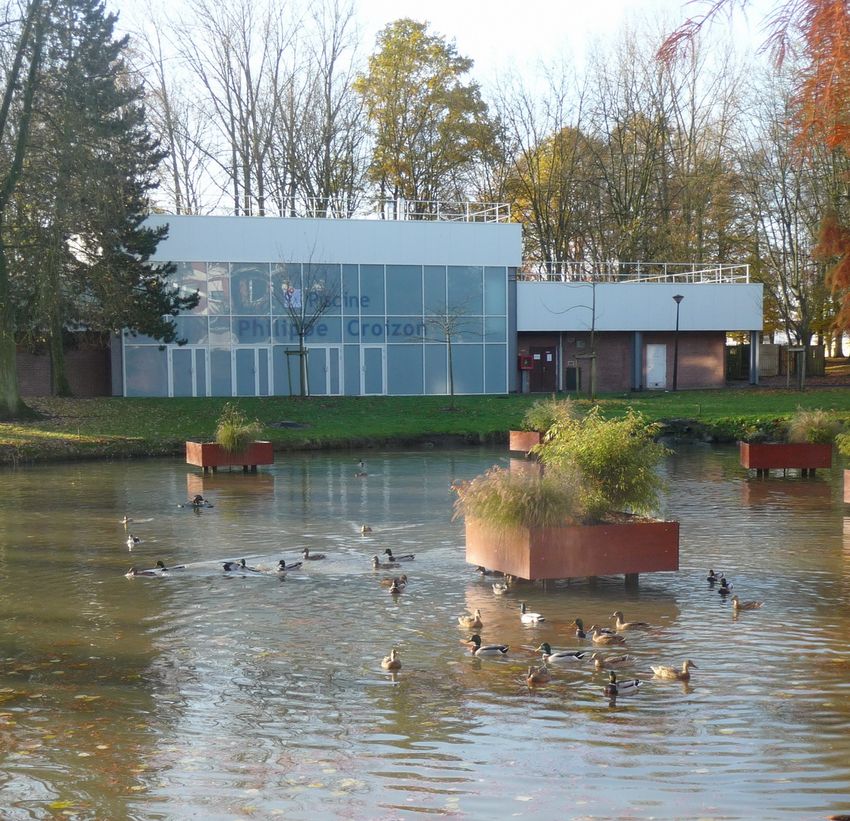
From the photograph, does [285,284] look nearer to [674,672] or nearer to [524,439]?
[524,439]

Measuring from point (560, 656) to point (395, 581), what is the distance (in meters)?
3.58

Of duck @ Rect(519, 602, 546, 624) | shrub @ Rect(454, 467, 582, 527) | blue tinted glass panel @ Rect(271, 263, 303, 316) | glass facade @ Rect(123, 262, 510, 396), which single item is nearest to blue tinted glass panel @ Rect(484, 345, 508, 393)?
glass facade @ Rect(123, 262, 510, 396)

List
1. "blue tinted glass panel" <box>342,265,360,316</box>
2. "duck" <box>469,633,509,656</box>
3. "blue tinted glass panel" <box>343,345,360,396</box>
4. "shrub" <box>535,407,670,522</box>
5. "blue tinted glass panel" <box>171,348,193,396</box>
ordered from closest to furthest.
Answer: "duck" <box>469,633,509,656</box>
"shrub" <box>535,407,670,522</box>
"blue tinted glass panel" <box>171,348,193,396</box>
"blue tinted glass panel" <box>342,265,360,316</box>
"blue tinted glass panel" <box>343,345,360,396</box>

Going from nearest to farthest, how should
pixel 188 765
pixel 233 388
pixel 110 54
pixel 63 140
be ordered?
1. pixel 188 765
2. pixel 63 140
3. pixel 110 54
4. pixel 233 388

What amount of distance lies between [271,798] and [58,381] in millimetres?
41418

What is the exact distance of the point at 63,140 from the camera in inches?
1252

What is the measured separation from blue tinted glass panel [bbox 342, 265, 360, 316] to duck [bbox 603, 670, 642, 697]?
4254cm

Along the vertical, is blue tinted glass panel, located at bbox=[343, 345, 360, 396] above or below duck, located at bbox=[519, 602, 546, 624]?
above

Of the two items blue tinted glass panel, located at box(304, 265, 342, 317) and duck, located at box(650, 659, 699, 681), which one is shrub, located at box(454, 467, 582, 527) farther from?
blue tinted glass panel, located at box(304, 265, 342, 317)

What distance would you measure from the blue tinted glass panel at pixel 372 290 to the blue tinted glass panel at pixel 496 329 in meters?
4.91

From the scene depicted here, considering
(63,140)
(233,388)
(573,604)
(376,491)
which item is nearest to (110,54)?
(63,140)

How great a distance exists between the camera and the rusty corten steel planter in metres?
25.0

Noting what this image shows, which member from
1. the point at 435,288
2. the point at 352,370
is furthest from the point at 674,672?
the point at 435,288

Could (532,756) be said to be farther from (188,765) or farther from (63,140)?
(63,140)
